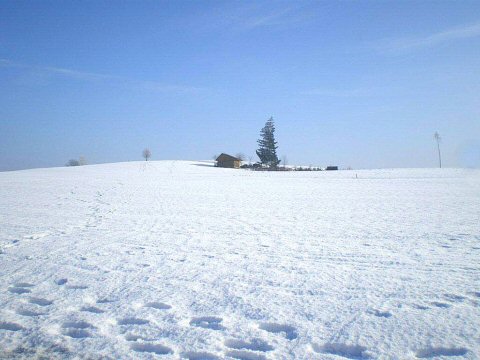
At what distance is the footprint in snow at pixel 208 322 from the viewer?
3.23 meters

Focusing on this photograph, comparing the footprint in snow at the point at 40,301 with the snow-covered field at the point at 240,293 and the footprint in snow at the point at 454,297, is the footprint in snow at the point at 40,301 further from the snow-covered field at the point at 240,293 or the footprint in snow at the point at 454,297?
the footprint in snow at the point at 454,297

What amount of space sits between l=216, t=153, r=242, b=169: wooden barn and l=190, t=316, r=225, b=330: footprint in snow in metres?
74.5

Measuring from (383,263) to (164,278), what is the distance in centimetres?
381

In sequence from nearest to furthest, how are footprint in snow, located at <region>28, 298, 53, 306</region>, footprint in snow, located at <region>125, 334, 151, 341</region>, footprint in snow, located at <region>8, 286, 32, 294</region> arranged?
footprint in snow, located at <region>125, 334, 151, 341</region> → footprint in snow, located at <region>28, 298, 53, 306</region> → footprint in snow, located at <region>8, 286, 32, 294</region>

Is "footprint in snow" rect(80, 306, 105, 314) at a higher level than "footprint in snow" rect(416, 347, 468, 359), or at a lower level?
higher

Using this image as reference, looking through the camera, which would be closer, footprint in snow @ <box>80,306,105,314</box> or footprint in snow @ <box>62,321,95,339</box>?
footprint in snow @ <box>62,321,95,339</box>

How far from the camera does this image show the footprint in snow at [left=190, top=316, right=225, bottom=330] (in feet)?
10.6

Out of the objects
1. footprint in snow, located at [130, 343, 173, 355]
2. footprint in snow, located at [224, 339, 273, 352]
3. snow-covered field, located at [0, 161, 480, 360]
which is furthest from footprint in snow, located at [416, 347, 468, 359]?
footprint in snow, located at [130, 343, 173, 355]

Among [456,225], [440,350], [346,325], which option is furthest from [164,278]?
[456,225]

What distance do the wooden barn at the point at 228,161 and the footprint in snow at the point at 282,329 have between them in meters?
74.7

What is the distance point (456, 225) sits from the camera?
8766mm

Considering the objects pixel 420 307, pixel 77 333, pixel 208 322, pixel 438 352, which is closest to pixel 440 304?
pixel 420 307

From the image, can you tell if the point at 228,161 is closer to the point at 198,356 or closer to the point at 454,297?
the point at 454,297

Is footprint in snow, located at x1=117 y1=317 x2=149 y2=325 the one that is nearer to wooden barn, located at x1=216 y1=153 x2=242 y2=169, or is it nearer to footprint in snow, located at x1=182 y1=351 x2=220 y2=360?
footprint in snow, located at x1=182 y1=351 x2=220 y2=360
